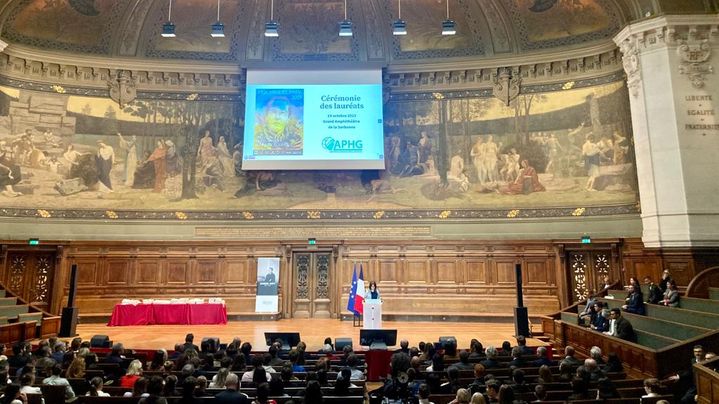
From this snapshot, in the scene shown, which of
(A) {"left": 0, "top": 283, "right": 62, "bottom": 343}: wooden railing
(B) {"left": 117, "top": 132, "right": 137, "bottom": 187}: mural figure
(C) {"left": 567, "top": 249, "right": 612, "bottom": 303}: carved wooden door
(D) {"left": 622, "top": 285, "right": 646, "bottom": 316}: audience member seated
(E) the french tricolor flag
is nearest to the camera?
(D) {"left": 622, "top": 285, "right": 646, "bottom": 316}: audience member seated

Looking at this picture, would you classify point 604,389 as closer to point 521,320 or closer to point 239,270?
point 521,320

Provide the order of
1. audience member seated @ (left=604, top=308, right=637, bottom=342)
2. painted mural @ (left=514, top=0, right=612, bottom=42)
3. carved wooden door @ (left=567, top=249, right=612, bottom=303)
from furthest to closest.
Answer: painted mural @ (left=514, top=0, right=612, bottom=42), carved wooden door @ (left=567, top=249, right=612, bottom=303), audience member seated @ (left=604, top=308, right=637, bottom=342)

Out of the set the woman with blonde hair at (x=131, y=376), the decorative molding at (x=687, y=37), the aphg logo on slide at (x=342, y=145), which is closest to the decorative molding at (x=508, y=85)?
the decorative molding at (x=687, y=37)

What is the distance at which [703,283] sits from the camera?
10484 mm

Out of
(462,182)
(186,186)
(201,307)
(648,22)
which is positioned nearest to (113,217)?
(186,186)

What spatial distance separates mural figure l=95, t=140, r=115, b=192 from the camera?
1597cm

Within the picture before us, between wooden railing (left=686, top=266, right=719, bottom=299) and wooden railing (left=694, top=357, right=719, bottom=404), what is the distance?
5560 mm

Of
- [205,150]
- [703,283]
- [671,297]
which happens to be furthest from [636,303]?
[205,150]

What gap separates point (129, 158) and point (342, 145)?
772 cm

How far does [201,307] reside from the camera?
1437 centimetres

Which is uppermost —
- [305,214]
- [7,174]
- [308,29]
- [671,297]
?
[308,29]

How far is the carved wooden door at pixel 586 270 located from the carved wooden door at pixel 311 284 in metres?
8.17

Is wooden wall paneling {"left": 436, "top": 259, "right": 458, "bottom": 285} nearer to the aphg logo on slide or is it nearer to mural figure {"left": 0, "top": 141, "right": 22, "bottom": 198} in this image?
the aphg logo on slide

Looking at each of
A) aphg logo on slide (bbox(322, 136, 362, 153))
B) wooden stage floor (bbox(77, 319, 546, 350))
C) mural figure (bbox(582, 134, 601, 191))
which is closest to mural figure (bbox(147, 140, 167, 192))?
wooden stage floor (bbox(77, 319, 546, 350))
